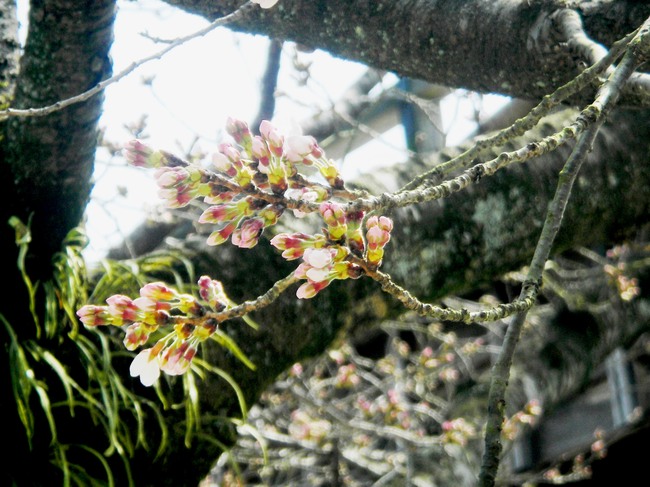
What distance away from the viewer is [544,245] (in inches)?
32.3

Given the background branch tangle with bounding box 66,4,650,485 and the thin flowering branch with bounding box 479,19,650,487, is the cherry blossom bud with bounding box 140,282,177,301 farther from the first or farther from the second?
the thin flowering branch with bounding box 479,19,650,487

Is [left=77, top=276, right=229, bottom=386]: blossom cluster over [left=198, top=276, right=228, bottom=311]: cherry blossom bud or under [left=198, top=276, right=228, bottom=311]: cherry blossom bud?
under

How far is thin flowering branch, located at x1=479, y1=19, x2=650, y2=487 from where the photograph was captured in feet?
2.52

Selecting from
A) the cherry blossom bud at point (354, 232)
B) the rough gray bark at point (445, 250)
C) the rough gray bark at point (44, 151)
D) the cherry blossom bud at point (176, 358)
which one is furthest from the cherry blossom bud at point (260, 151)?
the rough gray bark at point (445, 250)

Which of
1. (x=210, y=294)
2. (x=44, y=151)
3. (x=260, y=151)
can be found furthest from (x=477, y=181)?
(x=44, y=151)

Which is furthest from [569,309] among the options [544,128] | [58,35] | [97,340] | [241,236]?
[241,236]

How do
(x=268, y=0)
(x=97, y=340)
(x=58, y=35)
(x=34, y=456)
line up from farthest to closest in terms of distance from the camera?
(x=97, y=340) < (x=34, y=456) < (x=58, y=35) < (x=268, y=0)

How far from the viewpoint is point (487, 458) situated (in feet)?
2.50

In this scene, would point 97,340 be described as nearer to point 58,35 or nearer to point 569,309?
point 58,35

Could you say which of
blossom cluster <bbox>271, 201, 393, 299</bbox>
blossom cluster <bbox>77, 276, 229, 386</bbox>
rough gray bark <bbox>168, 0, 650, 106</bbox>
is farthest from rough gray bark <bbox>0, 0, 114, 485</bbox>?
Answer: blossom cluster <bbox>271, 201, 393, 299</bbox>

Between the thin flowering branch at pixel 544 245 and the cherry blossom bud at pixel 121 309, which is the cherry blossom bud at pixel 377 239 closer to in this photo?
the thin flowering branch at pixel 544 245

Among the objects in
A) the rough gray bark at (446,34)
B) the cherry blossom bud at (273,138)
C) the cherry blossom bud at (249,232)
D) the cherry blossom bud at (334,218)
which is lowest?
the cherry blossom bud at (334,218)

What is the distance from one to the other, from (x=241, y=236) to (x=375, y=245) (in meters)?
0.14

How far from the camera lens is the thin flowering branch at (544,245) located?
77 centimetres
